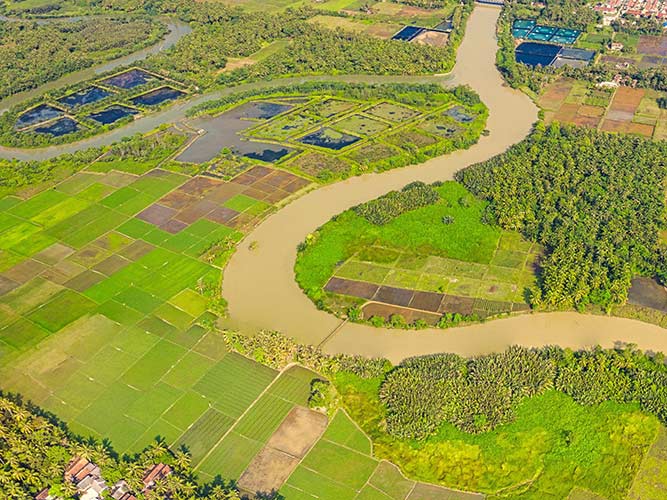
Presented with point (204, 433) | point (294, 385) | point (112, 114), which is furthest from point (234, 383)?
point (112, 114)

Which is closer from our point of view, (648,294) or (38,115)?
(648,294)

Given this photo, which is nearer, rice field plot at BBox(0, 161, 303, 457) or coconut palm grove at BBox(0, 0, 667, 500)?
coconut palm grove at BBox(0, 0, 667, 500)

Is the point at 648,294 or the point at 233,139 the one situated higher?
the point at 233,139

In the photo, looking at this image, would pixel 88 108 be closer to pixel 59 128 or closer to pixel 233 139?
pixel 59 128

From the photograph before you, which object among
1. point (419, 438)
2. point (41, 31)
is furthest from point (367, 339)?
point (41, 31)

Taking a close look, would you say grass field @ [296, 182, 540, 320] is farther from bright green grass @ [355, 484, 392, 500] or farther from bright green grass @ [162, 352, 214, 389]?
bright green grass @ [355, 484, 392, 500]

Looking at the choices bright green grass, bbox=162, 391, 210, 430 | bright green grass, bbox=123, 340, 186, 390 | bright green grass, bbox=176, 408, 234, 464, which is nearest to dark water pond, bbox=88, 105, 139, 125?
bright green grass, bbox=123, 340, 186, 390
